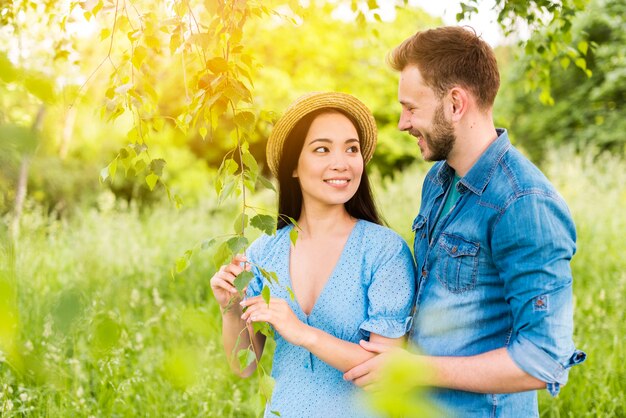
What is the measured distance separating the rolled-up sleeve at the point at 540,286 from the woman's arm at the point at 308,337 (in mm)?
434

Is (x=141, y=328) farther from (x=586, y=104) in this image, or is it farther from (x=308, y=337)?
(x=586, y=104)

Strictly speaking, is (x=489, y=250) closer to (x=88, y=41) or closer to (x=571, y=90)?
(x=88, y=41)

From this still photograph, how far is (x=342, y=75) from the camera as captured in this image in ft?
45.2

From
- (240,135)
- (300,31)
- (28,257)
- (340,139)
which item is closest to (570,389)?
(340,139)

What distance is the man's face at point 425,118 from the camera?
202 centimetres

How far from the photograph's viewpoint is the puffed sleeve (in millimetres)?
2008

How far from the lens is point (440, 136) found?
202 cm

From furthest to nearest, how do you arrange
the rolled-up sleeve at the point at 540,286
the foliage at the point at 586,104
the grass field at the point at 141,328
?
the foliage at the point at 586,104 < the grass field at the point at 141,328 < the rolled-up sleeve at the point at 540,286

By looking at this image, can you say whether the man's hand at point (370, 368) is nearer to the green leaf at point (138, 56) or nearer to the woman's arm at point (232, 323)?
the woman's arm at point (232, 323)

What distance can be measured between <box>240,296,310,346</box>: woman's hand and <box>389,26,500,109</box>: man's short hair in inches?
32.6

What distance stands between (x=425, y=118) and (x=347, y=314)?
27.0 inches

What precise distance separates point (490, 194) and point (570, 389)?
1.83 m

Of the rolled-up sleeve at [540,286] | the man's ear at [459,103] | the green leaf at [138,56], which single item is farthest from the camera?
the man's ear at [459,103]

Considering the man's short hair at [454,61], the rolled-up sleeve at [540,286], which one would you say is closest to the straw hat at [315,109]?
the man's short hair at [454,61]
